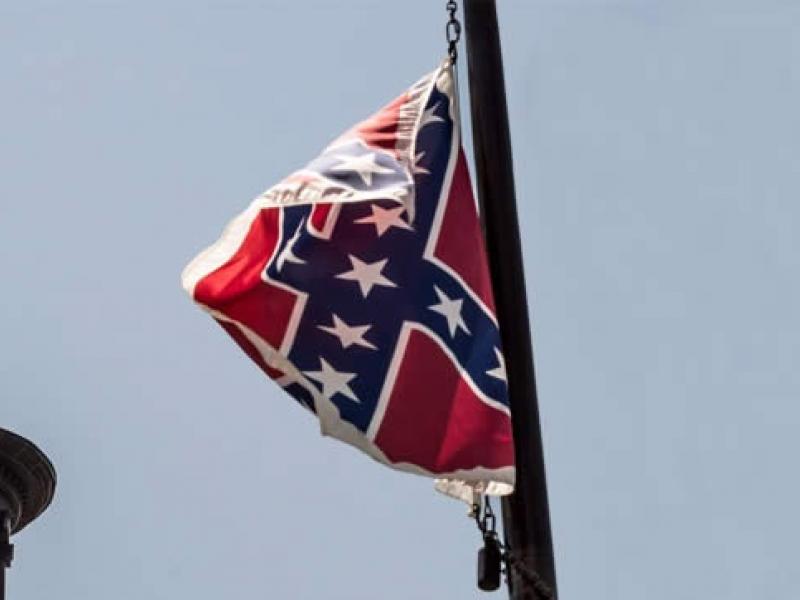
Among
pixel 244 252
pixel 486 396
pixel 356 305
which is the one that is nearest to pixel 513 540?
pixel 486 396

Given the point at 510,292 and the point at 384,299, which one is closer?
the point at 510,292

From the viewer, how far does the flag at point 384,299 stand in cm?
846

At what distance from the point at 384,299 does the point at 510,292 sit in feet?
2.05

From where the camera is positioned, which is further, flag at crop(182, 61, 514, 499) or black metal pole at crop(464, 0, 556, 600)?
flag at crop(182, 61, 514, 499)

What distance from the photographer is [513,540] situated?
8031 millimetres

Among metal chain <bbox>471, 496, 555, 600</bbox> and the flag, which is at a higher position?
the flag

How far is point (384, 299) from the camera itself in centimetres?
886

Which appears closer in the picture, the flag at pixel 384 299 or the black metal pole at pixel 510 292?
the black metal pole at pixel 510 292

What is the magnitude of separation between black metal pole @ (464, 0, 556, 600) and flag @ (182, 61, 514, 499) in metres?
0.09

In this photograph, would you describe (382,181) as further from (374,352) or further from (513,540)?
(513,540)

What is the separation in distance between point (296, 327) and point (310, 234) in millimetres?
490

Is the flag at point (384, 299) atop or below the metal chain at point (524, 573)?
atop

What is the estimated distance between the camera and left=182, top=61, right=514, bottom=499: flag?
8461 millimetres

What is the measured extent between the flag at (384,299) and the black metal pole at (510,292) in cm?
9
